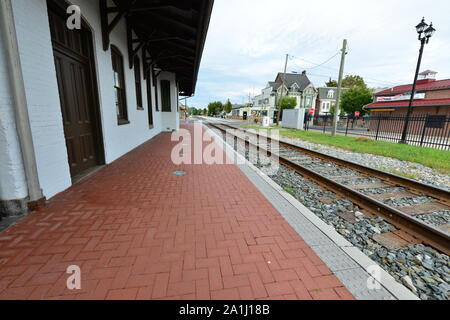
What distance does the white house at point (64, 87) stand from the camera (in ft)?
9.07

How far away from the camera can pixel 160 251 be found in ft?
7.53

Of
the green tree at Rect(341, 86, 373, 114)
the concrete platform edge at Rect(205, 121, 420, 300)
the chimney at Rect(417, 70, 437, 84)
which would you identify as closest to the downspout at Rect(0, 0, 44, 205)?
the concrete platform edge at Rect(205, 121, 420, 300)

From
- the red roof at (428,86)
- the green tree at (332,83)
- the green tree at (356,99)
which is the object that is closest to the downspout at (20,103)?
the red roof at (428,86)

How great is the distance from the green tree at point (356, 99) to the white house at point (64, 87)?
119 feet

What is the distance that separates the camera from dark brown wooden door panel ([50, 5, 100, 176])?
4016 mm

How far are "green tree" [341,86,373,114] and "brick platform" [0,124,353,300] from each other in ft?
131

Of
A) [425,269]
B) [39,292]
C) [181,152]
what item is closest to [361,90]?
[181,152]

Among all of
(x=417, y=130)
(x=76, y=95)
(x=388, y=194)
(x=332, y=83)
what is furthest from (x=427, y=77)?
(x=332, y=83)

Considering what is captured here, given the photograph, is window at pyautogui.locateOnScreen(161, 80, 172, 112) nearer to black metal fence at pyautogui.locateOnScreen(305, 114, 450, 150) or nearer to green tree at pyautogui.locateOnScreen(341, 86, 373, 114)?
black metal fence at pyautogui.locateOnScreen(305, 114, 450, 150)

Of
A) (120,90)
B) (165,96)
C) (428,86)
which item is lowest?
(120,90)

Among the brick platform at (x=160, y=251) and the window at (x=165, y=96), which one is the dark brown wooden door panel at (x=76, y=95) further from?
the window at (x=165, y=96)

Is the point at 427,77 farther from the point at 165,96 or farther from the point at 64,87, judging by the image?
the point at 64,87

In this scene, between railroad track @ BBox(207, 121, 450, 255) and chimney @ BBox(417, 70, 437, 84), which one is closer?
railroad track @ BBox(207, 121, 450, 255)

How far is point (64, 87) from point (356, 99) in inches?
1636
